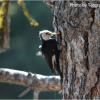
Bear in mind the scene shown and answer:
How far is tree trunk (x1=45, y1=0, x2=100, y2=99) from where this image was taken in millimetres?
Answer: 3148

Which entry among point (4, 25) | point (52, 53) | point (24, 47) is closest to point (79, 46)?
point (52, 53)

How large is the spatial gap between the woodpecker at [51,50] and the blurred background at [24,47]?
946 cm

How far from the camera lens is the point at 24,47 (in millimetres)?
15609

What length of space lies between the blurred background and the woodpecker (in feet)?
31.1

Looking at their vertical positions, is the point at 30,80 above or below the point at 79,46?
below

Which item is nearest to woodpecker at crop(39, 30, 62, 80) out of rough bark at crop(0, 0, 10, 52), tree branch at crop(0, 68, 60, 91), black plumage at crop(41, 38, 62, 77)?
black plumage at crop(41, 38, 62, 77)

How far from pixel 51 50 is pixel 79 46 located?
39 centimetres

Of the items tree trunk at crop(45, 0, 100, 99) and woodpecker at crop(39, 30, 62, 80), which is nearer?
tree trunk at crop(45, 0, 100, 99)

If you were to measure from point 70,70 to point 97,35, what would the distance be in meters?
0.29

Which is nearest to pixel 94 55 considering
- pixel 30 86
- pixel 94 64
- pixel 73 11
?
pixel 94 64

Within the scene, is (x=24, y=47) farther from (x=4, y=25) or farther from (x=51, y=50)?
(x=51, y=50)

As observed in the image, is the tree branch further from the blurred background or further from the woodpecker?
the blurred background

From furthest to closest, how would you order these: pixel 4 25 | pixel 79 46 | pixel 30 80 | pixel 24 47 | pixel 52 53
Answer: pixel 24 47
pixel 4 25
pixel 30 80
pixel 52 53
pixel 79 46

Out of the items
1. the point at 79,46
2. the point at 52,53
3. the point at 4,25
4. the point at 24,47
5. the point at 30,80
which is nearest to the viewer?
the point at 79,46
